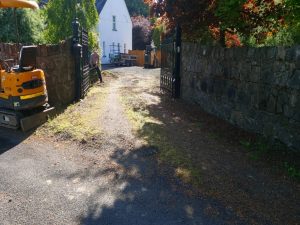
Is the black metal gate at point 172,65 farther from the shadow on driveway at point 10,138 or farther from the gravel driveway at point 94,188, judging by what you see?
Answer: the shadow on driveway at point 10,138

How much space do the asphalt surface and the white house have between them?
103 feet

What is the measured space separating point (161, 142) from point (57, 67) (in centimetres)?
464

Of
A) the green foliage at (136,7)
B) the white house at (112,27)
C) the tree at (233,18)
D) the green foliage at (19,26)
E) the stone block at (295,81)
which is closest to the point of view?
the stone block at (295,81)

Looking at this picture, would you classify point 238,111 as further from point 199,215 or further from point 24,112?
point 24,112

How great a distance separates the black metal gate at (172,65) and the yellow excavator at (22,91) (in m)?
5.50

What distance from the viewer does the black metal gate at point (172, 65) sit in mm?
12014

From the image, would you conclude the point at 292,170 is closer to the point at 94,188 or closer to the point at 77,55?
the point at 94,188

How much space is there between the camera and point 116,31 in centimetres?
3950

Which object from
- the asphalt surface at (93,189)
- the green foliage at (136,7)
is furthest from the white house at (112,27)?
the asphalt surface at (93,189)

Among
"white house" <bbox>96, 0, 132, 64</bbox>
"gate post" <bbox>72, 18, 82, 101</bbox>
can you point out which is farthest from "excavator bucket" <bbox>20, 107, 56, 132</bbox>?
"white house" <bbox>96, 0, 132, 64</bbox>

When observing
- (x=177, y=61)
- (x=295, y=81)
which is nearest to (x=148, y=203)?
(x=295, y=81)

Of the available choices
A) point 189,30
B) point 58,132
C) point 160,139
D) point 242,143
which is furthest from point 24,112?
point 189,30

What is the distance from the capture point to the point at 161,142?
7.08 m

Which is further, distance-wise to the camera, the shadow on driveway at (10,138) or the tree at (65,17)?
the tree at (65,17)
